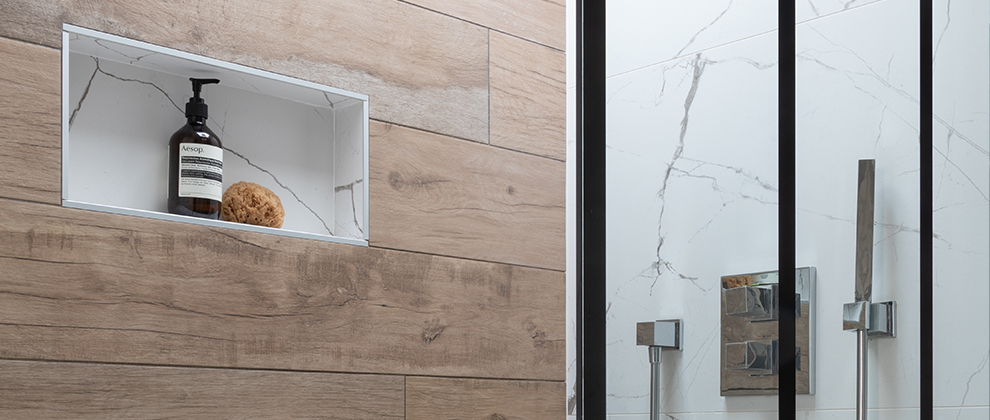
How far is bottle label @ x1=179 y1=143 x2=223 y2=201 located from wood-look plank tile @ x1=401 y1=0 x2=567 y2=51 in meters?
0.40

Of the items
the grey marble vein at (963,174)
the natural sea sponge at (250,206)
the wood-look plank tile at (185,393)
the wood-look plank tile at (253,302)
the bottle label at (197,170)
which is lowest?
the wood-look plank tile at (185,393)

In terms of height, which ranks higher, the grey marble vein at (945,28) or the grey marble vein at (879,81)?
the grey marble vein at (945,28)

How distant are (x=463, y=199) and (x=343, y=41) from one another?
0.96 ft

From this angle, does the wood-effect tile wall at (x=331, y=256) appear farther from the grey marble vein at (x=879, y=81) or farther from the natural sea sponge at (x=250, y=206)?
the grey marble vein at (x=879, y=81)

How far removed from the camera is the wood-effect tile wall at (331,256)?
895mm

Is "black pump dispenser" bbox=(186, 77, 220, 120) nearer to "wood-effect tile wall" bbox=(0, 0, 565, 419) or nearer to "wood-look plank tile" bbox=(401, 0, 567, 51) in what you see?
"wood-effect tile wall" bbox=(0, 0, 565, 419)

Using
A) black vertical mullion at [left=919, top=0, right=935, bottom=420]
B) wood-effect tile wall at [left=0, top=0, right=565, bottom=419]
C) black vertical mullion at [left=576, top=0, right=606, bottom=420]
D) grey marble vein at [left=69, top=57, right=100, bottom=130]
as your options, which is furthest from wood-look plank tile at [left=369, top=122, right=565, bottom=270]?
black vertical mullion at [left=919, top=0, right=935, bottom=420]

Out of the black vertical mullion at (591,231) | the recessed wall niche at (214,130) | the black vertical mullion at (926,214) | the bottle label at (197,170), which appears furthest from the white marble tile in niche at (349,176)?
the black vertical mullion at (926,214)

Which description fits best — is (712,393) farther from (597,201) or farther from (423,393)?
(423,393)

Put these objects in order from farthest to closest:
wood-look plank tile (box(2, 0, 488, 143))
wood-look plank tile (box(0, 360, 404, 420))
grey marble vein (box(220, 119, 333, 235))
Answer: grey marble vein (box(220, 119, 333, 235)), wood-look plank tile (box(2, 0, 488, 143)), wood-look plank tile (box(0, 360, 404, 420))

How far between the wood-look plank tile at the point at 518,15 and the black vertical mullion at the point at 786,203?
0.93 m

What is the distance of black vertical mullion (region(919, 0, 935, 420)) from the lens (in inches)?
15.2

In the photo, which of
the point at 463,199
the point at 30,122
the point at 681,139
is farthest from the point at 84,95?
the point at 681,139

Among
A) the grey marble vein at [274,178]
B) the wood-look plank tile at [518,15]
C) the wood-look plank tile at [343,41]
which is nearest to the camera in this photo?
the wood-look plank tile at [343,41]
